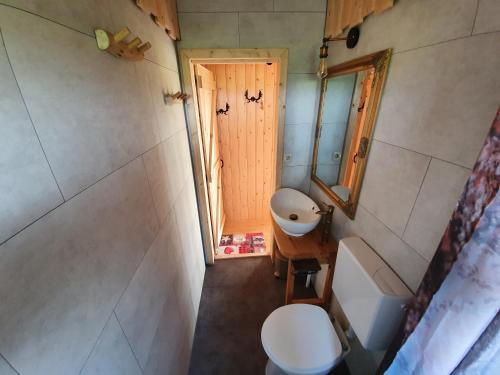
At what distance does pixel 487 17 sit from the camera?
0.59m

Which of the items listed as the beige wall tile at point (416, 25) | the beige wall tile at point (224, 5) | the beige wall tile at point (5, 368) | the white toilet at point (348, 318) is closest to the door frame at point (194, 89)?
the beige wall tile at point (224, 5)

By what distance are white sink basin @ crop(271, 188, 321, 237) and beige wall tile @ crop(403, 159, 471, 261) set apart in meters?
0.87

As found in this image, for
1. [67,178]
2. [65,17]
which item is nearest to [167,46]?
[65,17]

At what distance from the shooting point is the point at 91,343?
1.90 ft

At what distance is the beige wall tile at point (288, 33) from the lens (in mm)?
1503

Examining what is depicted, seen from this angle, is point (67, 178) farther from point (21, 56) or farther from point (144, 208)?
point (144, 208)

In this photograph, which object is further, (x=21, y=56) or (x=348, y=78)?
(x=348, y=78)

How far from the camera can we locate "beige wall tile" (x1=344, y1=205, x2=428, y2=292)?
0.86 meters

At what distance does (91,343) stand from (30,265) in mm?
316

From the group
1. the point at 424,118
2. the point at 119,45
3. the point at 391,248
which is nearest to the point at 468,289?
the point at 391,248

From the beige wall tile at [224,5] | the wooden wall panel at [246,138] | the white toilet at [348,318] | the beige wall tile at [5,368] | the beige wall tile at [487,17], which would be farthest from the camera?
the wooden wall panel at [246,138]

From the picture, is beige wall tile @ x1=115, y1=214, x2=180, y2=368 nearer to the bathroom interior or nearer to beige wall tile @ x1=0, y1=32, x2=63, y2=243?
the bathroom interior

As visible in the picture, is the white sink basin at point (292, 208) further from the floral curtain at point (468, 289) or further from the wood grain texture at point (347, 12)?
the wood grain texture at point (347, 12)

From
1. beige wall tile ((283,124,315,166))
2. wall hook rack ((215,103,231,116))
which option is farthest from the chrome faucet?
Answer: wall hook rack ((215,103,231,116))
